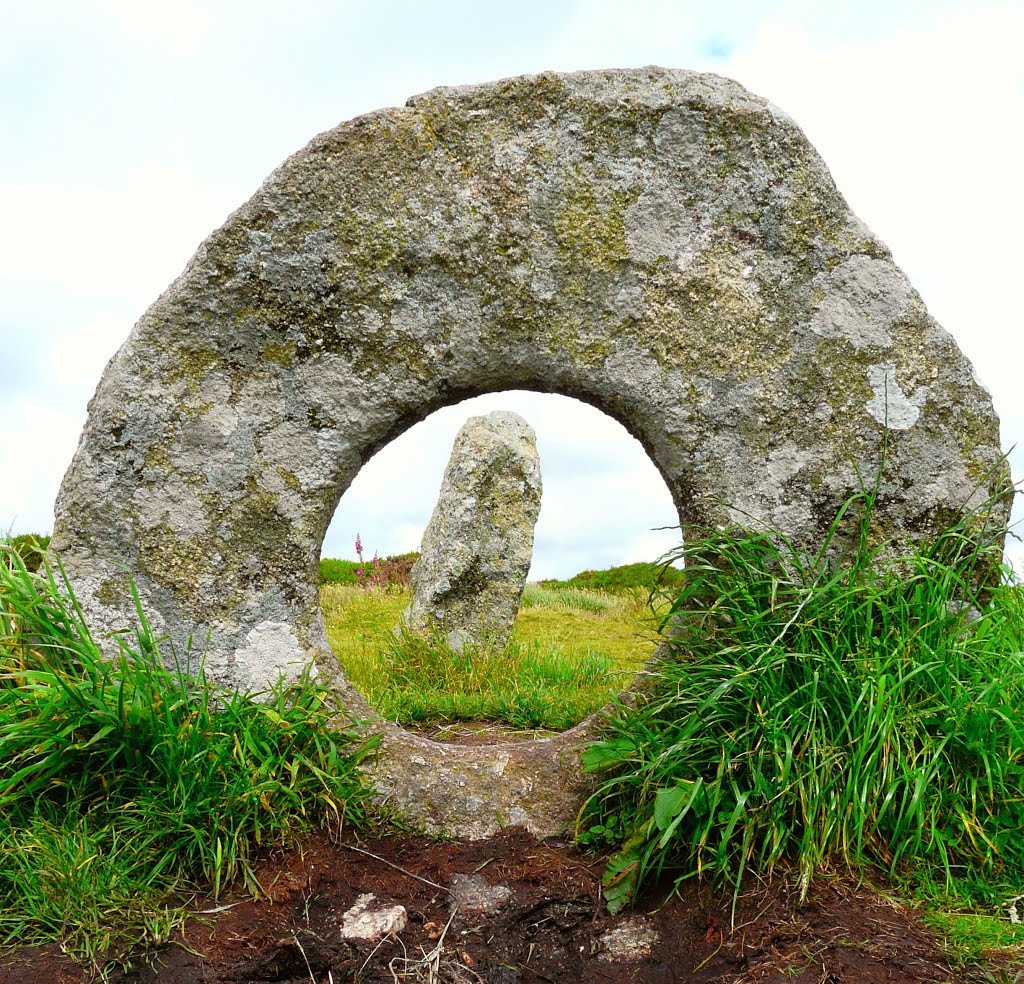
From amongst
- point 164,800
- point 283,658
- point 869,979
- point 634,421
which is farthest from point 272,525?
point 869,979

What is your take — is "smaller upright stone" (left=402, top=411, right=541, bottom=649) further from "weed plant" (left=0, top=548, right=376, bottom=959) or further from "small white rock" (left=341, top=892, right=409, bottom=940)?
"small white rock" (left=341, top=892, right=409, bottom=940)

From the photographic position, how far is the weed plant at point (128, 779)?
303 cm

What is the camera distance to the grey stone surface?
349 cm

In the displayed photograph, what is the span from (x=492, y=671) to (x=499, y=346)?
3.12 meters

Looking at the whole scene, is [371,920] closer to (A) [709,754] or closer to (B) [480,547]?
(A) [709,754]

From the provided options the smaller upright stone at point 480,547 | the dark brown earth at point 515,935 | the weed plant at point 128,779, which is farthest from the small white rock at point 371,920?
the smaller upright stone at point 480,547

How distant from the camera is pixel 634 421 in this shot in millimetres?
3674

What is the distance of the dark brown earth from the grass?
2.71ft

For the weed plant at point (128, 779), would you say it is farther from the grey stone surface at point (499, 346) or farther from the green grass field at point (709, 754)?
the grey stone surface at point (499, 346)

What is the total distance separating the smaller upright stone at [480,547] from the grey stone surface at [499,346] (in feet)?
9.86

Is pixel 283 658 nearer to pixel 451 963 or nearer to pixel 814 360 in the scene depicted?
pixel 451 963

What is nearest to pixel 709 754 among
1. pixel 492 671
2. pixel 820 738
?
pixel 820 738

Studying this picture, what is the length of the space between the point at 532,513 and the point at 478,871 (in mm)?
3788

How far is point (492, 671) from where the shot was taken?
613 centimetres
